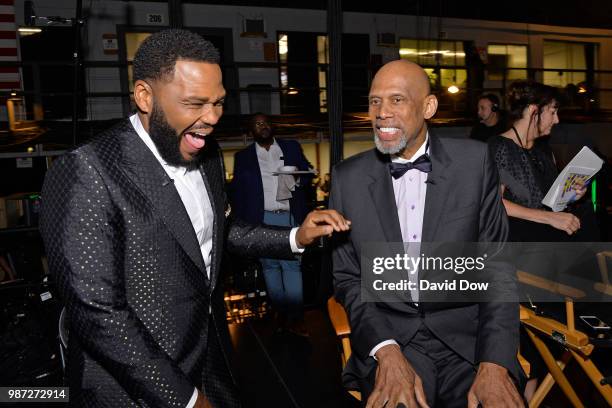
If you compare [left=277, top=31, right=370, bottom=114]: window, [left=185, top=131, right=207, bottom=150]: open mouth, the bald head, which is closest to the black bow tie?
the bald head

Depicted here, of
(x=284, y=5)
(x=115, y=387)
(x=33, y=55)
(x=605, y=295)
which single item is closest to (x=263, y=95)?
(x=284, y=5)

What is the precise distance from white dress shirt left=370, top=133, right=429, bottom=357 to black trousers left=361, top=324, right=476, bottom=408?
0.18 m

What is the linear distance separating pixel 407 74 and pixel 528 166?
120cm

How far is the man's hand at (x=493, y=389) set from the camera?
1552 millimetres

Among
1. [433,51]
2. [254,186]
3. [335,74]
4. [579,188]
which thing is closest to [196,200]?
[335,74]

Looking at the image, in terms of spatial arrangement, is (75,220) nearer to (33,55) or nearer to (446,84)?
(33,55)

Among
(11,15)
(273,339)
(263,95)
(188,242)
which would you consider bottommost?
(273,339)

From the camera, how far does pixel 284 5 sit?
10.4 m

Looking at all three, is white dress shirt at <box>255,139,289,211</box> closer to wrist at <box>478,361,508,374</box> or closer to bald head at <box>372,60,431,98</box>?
bald head at <box>372,60,431,98</box>

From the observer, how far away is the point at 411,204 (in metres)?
1.96

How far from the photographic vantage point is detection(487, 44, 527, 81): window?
1245cm

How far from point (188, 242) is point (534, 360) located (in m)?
2.23

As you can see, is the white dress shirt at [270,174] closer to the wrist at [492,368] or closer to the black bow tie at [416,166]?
the black bow tie at [416,166]

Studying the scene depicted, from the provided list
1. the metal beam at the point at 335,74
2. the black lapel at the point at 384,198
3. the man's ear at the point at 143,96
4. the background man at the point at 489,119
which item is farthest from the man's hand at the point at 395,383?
the background man at the point at 489,119
